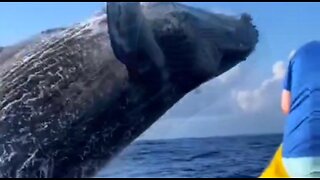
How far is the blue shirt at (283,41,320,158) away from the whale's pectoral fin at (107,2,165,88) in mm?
757

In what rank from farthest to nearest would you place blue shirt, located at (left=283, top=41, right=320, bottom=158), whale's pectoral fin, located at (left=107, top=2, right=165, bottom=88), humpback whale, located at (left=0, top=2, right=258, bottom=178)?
humpback whale, located at (left=0, top=2, right=258, bottom=178) < whale's pectoral fin, located at (left=107, top=2, right=165, bottom=88) < blue shirt, located at (left=283, top=41, right=320, bottom=158)

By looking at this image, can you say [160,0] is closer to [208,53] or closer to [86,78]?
[208,53]

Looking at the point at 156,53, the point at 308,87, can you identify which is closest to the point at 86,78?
the point at 156,53

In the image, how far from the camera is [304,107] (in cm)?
125

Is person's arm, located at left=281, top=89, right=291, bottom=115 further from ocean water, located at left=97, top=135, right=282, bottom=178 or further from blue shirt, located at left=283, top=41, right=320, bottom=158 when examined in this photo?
ocean water, located at left=97, top=135, right=282, bottom=178

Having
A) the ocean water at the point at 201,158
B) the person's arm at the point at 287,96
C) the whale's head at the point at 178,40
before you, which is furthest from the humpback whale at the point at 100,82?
the person's arm at the point at 287,96

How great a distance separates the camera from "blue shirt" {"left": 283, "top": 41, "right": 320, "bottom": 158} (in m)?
1.24

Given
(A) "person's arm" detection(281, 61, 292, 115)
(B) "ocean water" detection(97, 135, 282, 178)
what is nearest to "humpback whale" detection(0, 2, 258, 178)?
(B) "ocean water" detection(97, 135, 282, 178)

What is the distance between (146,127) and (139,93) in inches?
7.0

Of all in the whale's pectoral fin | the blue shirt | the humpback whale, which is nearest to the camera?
the blue shirt

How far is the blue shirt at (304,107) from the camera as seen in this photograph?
48.7 inches

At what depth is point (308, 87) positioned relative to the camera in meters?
1.26

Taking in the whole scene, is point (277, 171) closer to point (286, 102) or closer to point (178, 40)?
point (286, 102)

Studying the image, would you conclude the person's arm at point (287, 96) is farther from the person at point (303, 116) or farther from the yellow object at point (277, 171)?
the yellow object at point (277, 171)
